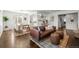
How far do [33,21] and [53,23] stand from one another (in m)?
0.35

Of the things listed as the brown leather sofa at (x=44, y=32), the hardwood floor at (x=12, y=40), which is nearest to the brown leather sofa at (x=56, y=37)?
the brown leather sofa at (x=44, y=32)

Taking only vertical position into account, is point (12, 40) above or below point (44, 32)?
below

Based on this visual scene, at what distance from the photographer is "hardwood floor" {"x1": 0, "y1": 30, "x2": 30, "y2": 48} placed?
2.55m

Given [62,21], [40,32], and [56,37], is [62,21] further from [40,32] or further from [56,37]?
[40,32]

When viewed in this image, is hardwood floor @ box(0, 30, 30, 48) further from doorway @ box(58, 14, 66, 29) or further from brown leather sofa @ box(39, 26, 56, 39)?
doorway @ box(58, 14, 66, 29)

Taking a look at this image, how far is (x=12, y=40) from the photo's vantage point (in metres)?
2.57

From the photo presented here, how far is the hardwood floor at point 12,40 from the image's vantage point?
2.55 m

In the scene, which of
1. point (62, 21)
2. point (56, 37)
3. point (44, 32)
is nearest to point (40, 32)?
point (44, 32)

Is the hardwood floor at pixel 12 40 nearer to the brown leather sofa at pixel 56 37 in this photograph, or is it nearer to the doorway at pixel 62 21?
the brown leather sofa at pixel 56 37

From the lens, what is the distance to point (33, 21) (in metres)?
2.59

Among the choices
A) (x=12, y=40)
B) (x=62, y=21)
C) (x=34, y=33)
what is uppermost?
(x=62, y=21)
